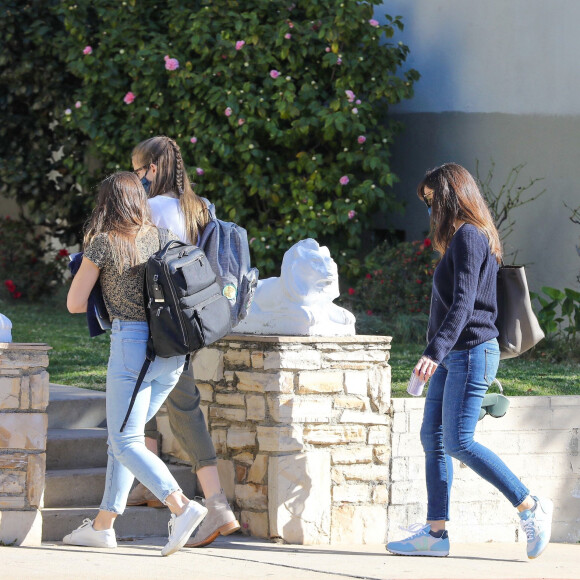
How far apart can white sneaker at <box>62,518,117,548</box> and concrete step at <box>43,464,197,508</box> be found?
538 millimetres

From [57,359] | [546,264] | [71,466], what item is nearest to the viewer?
[71,466]

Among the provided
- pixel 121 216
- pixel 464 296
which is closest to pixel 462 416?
pixel 464 296

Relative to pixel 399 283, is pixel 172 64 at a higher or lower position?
higher

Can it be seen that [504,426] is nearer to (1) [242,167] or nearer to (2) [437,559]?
(2) [437,559]

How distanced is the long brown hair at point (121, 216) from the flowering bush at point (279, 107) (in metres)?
5.65

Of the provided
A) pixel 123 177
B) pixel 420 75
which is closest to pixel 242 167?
pixel 420 75

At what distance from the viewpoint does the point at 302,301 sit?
557 centimetres

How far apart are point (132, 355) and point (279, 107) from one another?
238 inches

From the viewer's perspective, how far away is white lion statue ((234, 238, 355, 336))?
5531 millimetres

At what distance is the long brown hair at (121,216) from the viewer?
15.3 ft

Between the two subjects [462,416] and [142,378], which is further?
[462,416]

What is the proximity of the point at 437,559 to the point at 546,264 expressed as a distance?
5.13 meters

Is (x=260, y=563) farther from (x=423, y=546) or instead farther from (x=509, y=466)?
(x=509, y=466)

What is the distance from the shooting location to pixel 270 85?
10.5 metres
